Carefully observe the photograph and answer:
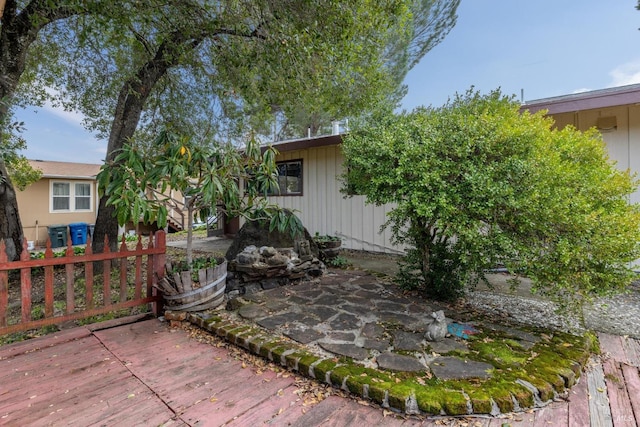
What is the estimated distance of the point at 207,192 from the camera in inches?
121

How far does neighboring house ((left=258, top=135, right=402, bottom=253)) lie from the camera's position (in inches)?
260

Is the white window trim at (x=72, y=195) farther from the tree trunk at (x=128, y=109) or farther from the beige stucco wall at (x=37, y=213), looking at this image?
the tree trunk at (x=128, y=109)

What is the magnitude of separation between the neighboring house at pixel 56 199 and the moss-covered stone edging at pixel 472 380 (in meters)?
12.4

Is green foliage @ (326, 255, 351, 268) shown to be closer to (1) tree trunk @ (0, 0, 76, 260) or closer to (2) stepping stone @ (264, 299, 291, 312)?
(2) stepping stone @ (264, 299, 291, 312)

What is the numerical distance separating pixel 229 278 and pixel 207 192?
1.48m

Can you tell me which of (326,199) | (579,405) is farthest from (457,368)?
(326,199)

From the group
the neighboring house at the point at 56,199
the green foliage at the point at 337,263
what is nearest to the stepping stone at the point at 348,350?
the green foliage at the point at 337,263

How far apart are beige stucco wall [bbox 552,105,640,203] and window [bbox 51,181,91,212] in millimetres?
15904

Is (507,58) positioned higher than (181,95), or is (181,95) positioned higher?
(507,58)

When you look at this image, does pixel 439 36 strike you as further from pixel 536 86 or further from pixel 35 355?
pixel 35 355

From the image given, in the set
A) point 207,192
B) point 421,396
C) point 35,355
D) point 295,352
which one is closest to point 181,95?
point 207,192

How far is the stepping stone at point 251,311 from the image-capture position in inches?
125

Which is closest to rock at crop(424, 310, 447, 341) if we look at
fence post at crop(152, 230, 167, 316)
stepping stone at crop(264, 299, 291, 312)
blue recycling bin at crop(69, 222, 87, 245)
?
stepping stone at crop(264, 299, 291, 312)

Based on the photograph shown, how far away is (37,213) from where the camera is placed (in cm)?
1115
